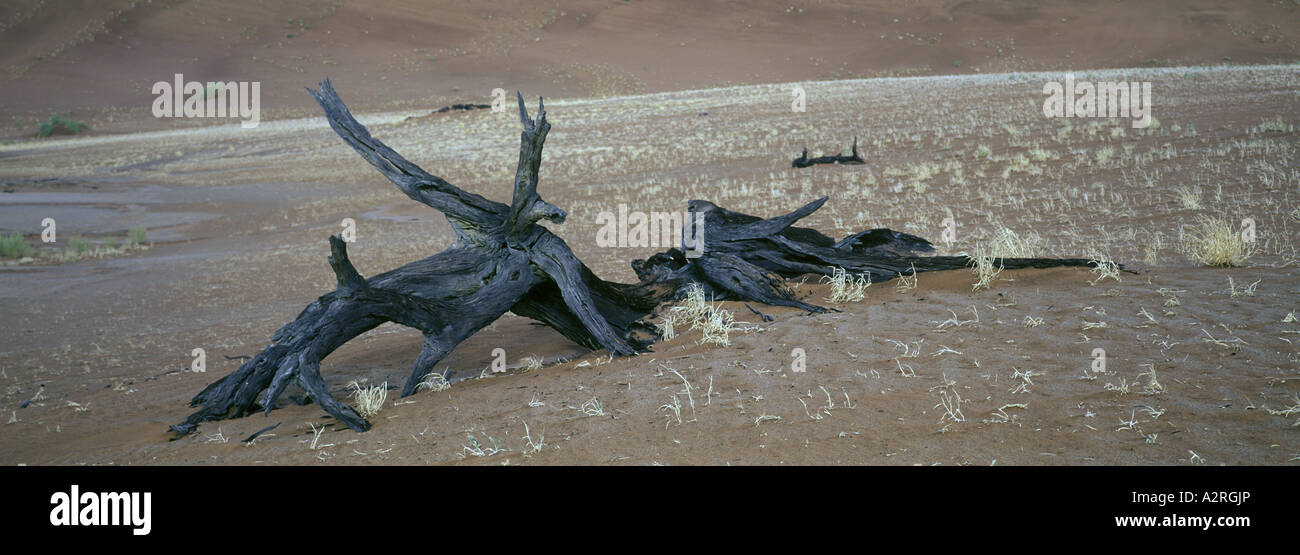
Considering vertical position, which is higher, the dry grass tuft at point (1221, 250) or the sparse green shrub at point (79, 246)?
the sparse green shrub at point (79, 246)

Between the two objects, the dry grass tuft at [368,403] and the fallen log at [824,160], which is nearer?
the dry grass tuft at [368,403]

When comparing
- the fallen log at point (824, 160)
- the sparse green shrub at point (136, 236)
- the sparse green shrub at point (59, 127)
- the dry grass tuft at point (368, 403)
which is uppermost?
the sparse green shrub at point (59, 127)

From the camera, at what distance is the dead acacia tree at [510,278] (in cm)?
576

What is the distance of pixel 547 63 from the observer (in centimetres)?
5953

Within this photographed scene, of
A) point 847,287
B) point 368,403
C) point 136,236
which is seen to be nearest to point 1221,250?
point 847,287

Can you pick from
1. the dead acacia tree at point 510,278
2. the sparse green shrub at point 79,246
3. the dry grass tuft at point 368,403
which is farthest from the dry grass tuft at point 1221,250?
the sparse green shrub at point 79,246

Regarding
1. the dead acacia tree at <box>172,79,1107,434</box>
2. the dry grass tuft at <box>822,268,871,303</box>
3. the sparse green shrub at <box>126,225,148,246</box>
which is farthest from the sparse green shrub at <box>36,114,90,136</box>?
the dry grass tuft at <box>822,268,871,303</box>

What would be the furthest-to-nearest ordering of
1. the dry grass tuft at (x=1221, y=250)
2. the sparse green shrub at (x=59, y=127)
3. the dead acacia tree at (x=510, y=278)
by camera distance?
the sparse green shrub at (x=59, y=127)
the dry grass tuft at (x=1221, y=250)
the dead acacia tree at (x=510, y=278)

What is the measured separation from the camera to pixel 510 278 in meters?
6.63

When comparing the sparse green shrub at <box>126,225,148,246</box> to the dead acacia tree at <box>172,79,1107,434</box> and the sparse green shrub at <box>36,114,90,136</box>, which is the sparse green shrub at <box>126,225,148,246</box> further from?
the sparse green shrub at <box>36,114,90,136</box>

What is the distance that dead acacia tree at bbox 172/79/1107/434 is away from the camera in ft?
18.9

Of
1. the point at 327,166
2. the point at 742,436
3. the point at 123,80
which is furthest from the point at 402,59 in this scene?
the point at 742,436

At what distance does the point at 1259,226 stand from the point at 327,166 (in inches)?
884

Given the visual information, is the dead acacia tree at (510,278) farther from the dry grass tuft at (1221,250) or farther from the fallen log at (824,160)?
the fallen log at (824,160)
